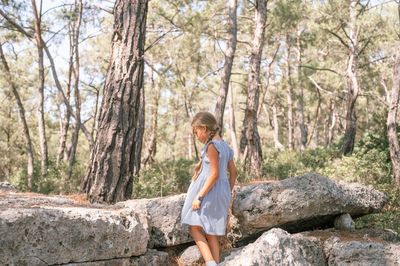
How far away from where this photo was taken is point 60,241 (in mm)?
3004

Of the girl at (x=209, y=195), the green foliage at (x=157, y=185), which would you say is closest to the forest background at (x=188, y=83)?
the green foliage at (x=157, y=185)

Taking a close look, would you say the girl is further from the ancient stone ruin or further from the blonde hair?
the ancient stone ruin

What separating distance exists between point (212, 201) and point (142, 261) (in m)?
0.92

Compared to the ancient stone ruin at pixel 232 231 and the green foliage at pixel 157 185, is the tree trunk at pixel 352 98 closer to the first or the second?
the green foliage at pixel 157 185

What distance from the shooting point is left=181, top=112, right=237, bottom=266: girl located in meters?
3.48

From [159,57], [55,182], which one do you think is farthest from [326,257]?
[159,57]

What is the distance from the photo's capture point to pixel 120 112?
5371 mm

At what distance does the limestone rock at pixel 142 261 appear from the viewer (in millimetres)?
3223

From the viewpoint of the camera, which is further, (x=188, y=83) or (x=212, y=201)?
(x=188, y=83)

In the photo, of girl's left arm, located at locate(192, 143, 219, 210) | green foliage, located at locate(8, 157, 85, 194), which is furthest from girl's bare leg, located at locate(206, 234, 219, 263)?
green foliage, located at locate(8, 157, 85, 194)

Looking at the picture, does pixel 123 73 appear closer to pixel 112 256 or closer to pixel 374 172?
pixel 112 256

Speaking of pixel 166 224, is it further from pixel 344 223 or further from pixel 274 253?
pixel 344 223

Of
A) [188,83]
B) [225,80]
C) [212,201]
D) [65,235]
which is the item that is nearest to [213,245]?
[212,201]

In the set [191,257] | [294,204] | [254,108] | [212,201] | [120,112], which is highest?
[254,108]
